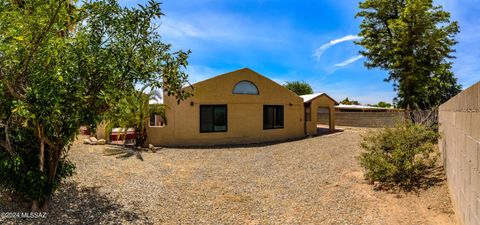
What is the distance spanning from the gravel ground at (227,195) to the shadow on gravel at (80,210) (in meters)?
0.02

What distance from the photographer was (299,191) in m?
7.95

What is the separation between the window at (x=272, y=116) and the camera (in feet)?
60.5

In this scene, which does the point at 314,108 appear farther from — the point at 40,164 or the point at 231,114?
the point at 40,164

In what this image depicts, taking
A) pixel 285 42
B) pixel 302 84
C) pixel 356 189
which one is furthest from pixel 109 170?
pixel 302 84

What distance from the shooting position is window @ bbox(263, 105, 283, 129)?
1844 centimetres

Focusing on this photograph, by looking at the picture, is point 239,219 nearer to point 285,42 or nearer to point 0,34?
point 0,34

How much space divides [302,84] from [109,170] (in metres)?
42.4

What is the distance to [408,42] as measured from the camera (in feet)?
58.0

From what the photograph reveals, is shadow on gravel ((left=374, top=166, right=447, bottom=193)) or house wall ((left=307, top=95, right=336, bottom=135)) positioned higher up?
house wall ((left=307, top=95, right=336, bottom=135))

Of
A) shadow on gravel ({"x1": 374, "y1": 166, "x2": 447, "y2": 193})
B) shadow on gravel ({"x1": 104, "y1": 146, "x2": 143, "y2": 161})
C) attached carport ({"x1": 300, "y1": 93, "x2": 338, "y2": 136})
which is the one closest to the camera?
shadow on gravel ({"x1": 374, "y1": 166, "x2": 447, "y2": 193})

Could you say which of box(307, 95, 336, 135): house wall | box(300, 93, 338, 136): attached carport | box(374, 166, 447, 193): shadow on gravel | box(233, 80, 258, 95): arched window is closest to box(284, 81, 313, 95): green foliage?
box(307, 95, 336, 135): house wall

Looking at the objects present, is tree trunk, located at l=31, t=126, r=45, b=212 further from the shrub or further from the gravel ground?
the gravel ground

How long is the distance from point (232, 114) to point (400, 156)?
34.2ft

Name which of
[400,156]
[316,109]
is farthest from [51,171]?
[316,109]
